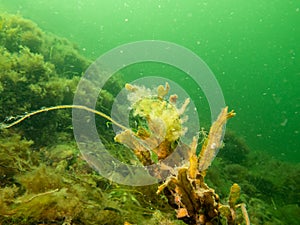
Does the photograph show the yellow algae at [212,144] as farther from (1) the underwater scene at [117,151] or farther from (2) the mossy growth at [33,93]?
(2) the mossy growth at [33,93]

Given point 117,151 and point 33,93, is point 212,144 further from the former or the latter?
point 33,93

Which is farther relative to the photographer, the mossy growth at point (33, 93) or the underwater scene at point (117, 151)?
the mossy growth at point (33, 93)

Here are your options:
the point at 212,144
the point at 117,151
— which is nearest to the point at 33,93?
the point at 117,151

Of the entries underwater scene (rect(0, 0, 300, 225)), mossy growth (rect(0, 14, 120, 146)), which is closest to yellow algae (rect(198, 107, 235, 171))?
underwater scene (rect(0, 0, 300, 225))

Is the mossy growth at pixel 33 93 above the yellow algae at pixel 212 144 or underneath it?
underneath

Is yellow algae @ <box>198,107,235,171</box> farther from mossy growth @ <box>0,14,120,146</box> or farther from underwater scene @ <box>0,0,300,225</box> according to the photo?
mossy growth @ <box>0,14,120,146</box>

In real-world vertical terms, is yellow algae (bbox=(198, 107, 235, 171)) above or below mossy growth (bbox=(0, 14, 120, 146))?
A: above

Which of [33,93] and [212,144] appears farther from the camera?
[33,93]

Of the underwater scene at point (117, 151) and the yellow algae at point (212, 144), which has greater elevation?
the yellow algae at point (212, 144)

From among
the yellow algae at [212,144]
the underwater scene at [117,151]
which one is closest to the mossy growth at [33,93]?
the underwater scene at [117,151]

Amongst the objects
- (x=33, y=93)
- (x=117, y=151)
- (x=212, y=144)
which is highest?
(x=212, y=144)

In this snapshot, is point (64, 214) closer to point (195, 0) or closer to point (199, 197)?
point (199, 197)
